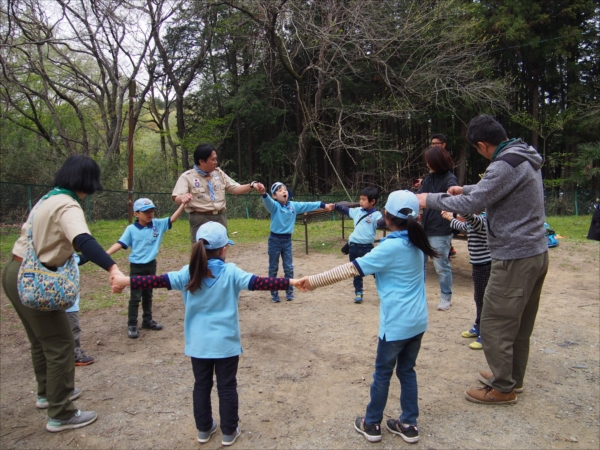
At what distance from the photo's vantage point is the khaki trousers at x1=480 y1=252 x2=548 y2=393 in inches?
122

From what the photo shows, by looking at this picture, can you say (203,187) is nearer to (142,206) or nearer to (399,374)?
(142,206)

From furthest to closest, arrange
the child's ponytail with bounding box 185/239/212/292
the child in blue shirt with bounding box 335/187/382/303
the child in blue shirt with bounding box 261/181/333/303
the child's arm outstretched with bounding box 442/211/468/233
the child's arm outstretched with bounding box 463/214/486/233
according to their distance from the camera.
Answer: the child in blue shirt with bounding box 261/181/333/303, the child in blue shirt with bounding box 335/187/382/303, the child's arm outstretched with bounding box 442/211/468/233, the child's arm outstretched with bounding box 463/214/486/233, the child's ponytail with bounding box 185/239/212/292

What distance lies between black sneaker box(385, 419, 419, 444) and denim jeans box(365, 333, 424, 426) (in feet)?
0.10

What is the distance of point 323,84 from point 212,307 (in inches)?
662

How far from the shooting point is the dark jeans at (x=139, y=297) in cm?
482

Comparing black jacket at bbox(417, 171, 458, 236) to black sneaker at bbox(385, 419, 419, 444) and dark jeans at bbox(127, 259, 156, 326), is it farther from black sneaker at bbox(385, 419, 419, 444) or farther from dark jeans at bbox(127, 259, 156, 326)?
dark jeans at bbox(127, 259, 156, 326)

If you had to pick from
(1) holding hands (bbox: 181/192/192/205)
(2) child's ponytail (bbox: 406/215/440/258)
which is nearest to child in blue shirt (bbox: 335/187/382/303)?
(1) holding hands (bbox: 181/192/192/205)

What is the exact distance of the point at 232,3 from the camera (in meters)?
14.9

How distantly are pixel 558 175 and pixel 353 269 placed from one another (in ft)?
87.0

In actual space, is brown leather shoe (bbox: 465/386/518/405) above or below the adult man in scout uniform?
below

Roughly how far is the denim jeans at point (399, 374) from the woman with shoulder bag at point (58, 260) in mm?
1719

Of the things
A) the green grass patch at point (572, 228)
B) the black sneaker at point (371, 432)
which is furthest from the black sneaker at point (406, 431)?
the green grass patch at point (572, 228)

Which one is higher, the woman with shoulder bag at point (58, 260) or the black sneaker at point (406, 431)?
the woman with shoulder bag at point (58, 260)

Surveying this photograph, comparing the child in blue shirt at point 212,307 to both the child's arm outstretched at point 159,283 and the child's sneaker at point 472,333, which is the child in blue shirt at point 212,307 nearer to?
the child's arm outstretched at point 159,283
